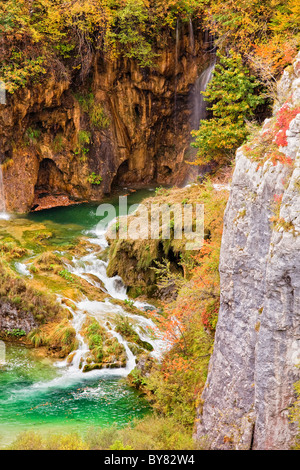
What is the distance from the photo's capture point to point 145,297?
17.6 m

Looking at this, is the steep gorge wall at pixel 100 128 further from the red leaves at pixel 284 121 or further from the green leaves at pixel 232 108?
the red leaves at pixel 284 121

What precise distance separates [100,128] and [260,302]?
2233 cm

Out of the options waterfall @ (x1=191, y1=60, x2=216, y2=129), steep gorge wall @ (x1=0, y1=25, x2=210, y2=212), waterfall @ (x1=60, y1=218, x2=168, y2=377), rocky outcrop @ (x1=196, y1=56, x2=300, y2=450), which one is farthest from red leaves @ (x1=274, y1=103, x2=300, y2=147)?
steep gorge wall @ (x1=0, y1=25, x2=210, y2=212)

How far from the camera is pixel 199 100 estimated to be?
27.7 metres

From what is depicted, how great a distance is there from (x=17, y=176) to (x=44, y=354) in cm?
1483

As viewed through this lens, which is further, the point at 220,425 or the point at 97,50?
the point at 97,50

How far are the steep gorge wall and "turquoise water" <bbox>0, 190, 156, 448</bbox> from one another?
1427 cm

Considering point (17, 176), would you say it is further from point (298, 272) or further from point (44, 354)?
point (298, 272)

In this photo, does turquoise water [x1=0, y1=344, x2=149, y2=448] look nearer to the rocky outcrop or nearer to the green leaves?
the rocky outcrop

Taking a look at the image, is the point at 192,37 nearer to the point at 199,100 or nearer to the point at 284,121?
the point at 199,100

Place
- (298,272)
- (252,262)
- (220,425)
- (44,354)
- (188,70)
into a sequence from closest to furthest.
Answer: (298,272), (252,262), (220,425), (44,354), (188,70)

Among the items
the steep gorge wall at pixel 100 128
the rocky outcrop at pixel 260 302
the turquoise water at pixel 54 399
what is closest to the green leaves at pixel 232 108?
the rocky outcrop at pixel 260 302

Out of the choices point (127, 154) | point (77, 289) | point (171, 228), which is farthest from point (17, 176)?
point (171, 228)

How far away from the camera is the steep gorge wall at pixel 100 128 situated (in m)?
25.6
